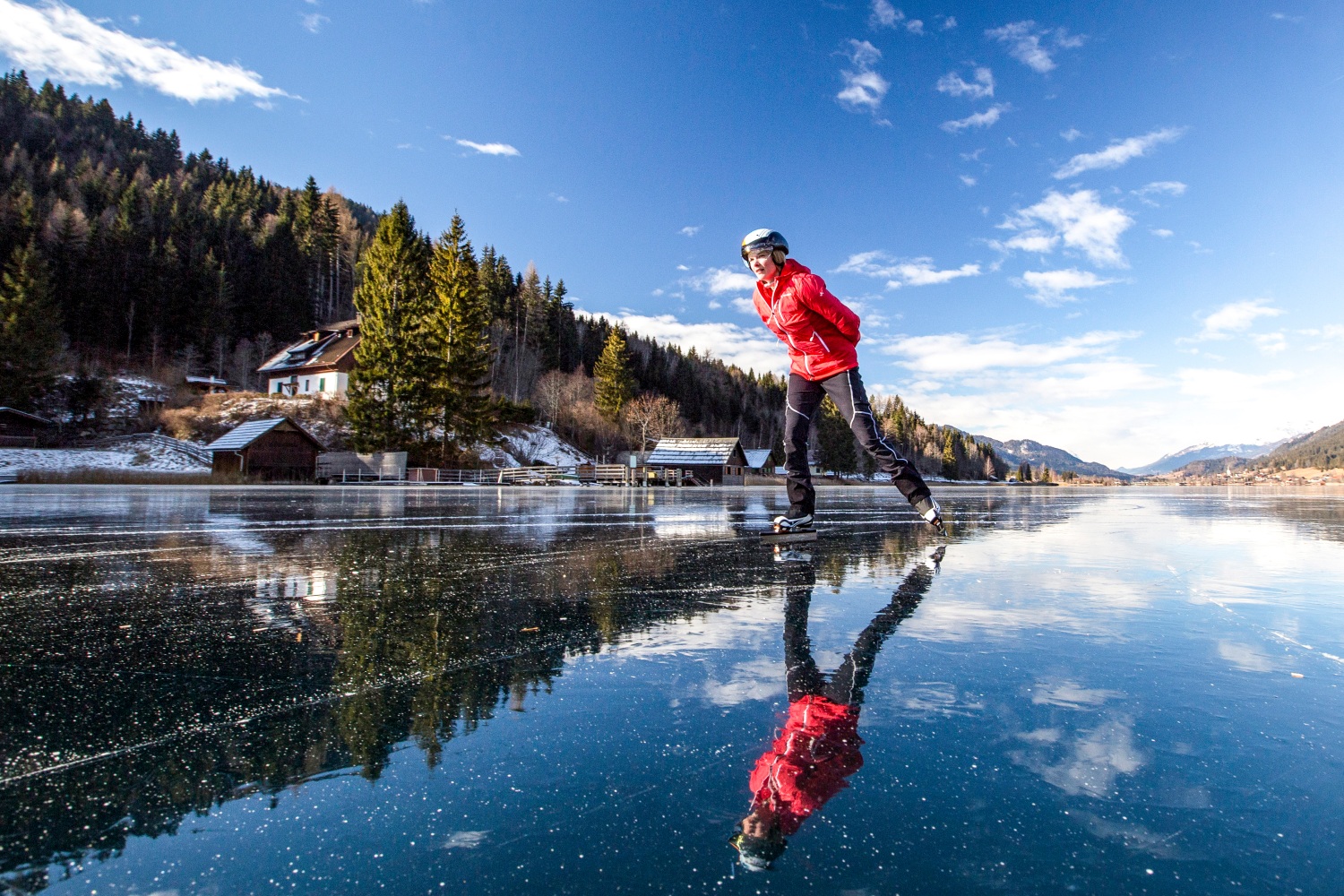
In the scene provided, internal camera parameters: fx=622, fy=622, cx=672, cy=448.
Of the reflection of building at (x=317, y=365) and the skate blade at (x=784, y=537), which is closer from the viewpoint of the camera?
the skate blade at (x=784, y=537)

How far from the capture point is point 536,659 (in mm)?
1993

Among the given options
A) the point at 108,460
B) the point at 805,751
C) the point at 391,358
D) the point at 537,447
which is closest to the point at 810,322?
the point at 805,751

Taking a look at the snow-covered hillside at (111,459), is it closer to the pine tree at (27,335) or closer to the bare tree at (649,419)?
the pine tree at (27,335)

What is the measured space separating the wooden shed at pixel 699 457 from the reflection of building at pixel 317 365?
89.1ft

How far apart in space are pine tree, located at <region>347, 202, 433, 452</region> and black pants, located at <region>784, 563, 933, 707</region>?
3680 centimetres

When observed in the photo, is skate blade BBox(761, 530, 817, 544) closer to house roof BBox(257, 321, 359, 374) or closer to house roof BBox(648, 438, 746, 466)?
house roof BBox(648, 438, 746, 466)

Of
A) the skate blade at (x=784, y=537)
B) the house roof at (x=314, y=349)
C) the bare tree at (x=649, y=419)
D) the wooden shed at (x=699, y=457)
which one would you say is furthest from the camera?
the bare tree at (x=649, y=419)

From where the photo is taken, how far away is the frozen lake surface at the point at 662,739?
0.96m

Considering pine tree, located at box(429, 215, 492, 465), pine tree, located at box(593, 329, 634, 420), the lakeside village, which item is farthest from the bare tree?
pine tree, located at box(429, 215, 492, 465)

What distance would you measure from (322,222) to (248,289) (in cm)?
1699

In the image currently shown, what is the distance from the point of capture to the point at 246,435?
33.6 meters

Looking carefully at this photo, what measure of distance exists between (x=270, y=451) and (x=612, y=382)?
39.1m

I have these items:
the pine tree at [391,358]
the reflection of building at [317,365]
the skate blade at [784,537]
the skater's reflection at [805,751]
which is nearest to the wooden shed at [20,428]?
the reflection of building at [317,365]

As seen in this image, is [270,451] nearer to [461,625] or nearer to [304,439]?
[304,439]
